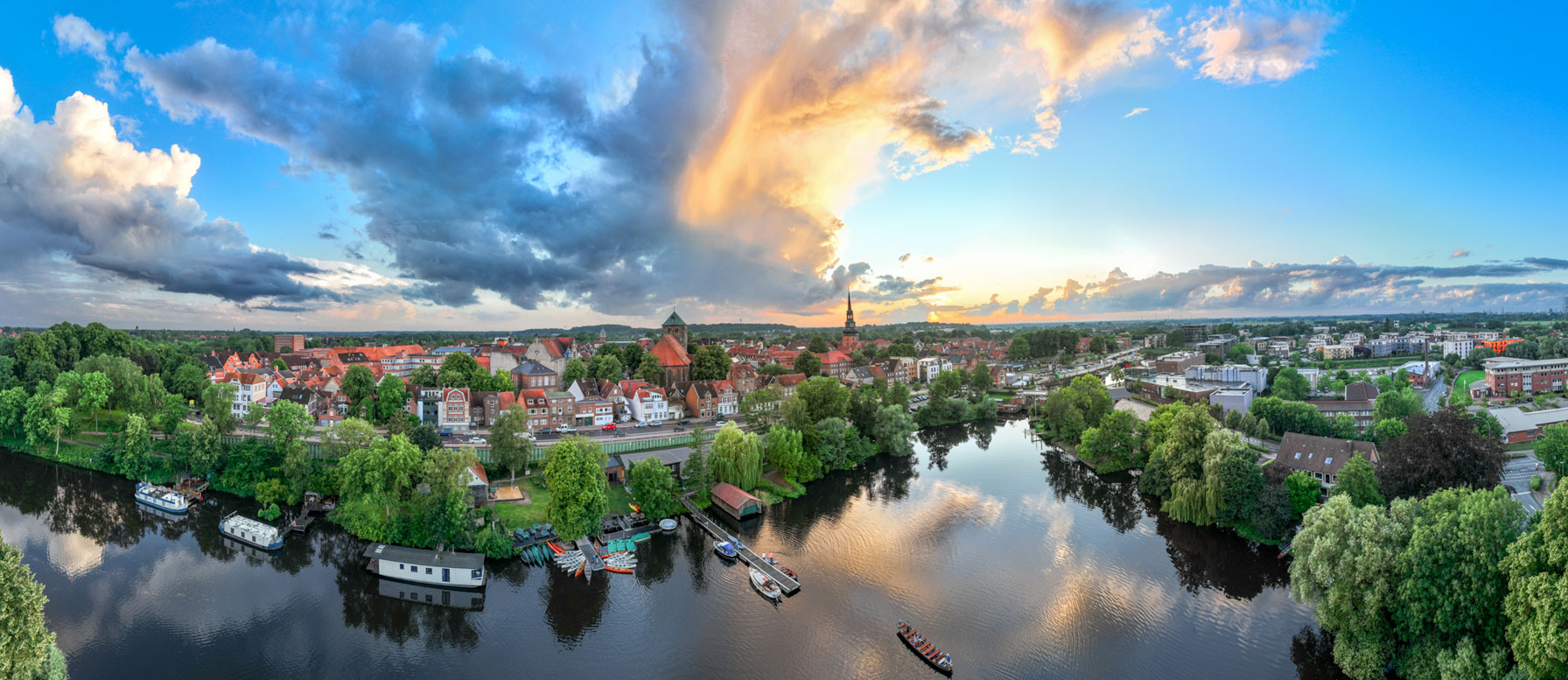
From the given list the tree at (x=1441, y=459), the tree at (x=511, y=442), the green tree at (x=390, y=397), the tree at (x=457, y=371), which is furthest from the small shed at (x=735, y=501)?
the tree at (x=457, y=371)

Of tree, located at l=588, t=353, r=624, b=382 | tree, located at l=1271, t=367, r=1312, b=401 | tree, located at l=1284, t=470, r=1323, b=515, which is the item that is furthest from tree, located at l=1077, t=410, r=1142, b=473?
tree, located at l=588, t=353, r=624, b=382

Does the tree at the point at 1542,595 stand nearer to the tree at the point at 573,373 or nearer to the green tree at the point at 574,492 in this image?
the green tree at the point at 574,492

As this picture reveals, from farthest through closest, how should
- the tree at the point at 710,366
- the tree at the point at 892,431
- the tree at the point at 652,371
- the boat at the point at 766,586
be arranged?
the tree at the point at 710,366 < the tree at the point at 652,371 < the tree at the point at 892,431 < the boat at the point at 766,586

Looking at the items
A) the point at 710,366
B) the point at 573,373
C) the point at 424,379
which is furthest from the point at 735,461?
→ the point at 424,379

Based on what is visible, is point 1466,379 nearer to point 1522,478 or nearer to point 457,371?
point 1522,478

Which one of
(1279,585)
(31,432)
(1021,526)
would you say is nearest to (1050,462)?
(1021,526)

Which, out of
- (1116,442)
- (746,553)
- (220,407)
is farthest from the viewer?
(1116,442)
